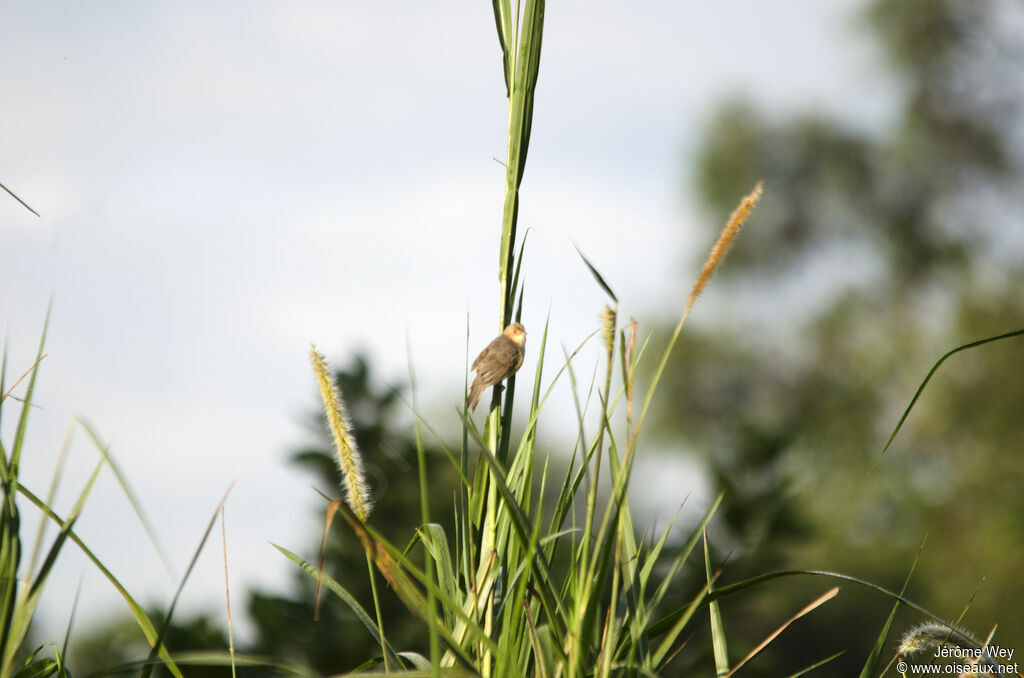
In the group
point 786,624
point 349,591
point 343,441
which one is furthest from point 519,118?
point 349,591

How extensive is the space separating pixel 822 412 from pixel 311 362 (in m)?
17.1

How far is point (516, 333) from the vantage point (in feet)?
4.78

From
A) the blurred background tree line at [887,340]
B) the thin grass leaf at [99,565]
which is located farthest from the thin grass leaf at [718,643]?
the blurred background tree line at [887,340]

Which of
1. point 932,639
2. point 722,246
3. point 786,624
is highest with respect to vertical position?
point 722,246

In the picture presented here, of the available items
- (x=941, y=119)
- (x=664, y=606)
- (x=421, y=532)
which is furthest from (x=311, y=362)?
(x=941, y=119)

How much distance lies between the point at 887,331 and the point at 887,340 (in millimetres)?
227

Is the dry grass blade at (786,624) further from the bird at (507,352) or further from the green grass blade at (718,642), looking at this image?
the bird at (507,352)

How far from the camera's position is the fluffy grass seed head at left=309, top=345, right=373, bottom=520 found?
3.72 feet

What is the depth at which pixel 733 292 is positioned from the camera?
17.6 metres

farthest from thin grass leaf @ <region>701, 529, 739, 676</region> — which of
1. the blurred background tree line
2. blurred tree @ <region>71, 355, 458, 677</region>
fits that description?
the blurred background tree line

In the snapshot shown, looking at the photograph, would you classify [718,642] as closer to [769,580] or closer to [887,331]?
[769,580]

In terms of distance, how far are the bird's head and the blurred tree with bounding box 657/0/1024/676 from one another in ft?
44.7

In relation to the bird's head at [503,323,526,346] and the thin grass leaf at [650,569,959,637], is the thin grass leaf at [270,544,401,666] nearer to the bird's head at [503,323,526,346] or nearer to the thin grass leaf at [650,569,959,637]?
the thin grass leaf at [650,569,959,637]

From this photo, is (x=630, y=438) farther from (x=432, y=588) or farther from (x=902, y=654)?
(x=902, y=654)
